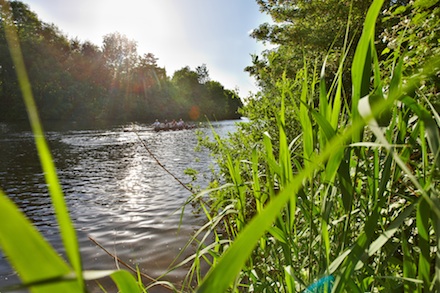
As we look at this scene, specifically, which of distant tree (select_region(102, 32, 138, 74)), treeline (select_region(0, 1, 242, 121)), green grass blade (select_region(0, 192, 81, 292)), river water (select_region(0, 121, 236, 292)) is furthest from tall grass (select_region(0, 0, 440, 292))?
distant tree (select_region(102, 32, 138, 74))

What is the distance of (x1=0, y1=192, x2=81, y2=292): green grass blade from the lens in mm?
247

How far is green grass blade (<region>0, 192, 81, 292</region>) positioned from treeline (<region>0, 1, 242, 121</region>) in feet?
137

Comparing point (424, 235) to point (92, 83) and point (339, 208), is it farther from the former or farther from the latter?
point (92, 83)

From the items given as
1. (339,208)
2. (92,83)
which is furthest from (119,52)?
(339,208)

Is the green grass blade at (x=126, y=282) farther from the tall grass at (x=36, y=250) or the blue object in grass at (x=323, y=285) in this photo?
the blue object in grass at (x=323, y=285)

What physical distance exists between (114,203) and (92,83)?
5691 centimetres

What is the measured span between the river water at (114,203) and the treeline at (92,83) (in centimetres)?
2806

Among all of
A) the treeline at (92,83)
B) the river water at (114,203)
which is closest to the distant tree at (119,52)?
the treeline at (92,83)

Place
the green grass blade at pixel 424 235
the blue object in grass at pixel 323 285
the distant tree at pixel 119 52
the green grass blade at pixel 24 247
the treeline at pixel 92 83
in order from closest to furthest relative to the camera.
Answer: the green grass blade at pixel 24 247 < the green grass blade at pixel 424 235 < the blue object in grass at pixel 323 285 < the treeline at pixel 92 83 < the distant tree at pixel 119 52

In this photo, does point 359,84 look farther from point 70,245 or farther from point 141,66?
point 141,66

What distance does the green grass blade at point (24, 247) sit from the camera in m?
0.25

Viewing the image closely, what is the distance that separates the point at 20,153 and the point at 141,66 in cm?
6730

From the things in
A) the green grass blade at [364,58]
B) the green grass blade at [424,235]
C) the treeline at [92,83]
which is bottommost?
the green grass blade at [424,235]

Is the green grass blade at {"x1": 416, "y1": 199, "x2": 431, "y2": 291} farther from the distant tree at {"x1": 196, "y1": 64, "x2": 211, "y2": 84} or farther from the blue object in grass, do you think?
the distant tree at {"x1": 196, "y1": 64, "x2": 211, "y2": 84}
